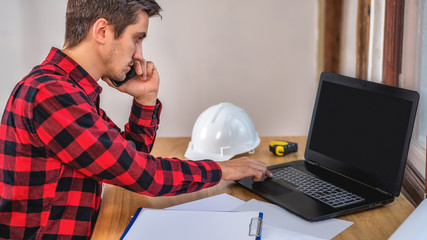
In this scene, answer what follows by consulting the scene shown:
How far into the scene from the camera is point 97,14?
44.1 inches

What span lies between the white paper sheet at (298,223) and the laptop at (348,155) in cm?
1

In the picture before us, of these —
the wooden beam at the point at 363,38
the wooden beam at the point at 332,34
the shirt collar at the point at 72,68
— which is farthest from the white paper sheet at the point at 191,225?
the wooden beam at the point at 332,34

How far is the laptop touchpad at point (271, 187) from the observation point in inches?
48.1

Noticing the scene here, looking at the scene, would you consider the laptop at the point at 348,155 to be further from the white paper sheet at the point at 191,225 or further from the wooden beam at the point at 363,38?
the wooden beam at the point at 363,38

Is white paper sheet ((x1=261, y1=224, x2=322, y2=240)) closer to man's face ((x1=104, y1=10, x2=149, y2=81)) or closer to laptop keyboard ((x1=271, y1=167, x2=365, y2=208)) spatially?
laptop keyboard ((x1=271, y1=167, x2=365, y2=208))

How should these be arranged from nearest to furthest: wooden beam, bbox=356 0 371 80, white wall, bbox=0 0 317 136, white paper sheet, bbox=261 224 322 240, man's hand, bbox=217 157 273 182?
1. white paper sheet, bbox=261 224 322 240
2. man's hand, bbox=217 157 273 182
3. wooden beam, bbox=356 0 371 80
4. white wall, bbox=0 0 317 136

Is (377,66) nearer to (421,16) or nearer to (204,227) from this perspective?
(421,16)

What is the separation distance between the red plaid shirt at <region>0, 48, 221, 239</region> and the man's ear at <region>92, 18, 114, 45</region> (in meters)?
0.08

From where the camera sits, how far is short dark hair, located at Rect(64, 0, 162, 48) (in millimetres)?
1115

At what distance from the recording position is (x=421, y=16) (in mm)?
1345

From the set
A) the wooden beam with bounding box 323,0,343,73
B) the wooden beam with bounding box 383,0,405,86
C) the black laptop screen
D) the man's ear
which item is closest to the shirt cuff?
the man's ear

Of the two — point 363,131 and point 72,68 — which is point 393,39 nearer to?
point 363,131

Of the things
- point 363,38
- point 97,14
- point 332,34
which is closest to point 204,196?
point 97,14

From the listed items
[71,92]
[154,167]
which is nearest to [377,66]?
[154,167]
